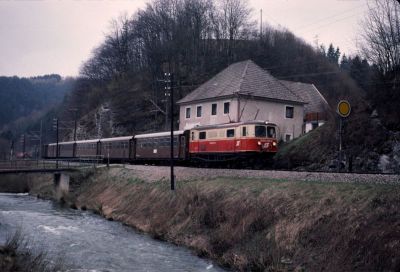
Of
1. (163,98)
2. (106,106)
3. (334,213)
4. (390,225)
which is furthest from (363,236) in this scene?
(106,106)

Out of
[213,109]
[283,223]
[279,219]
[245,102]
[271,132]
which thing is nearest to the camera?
[283,223]

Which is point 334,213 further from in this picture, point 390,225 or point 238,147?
point 238,147

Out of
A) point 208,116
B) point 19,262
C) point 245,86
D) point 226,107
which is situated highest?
point 245,86

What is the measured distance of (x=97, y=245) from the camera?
19.8 m

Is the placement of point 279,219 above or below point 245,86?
below

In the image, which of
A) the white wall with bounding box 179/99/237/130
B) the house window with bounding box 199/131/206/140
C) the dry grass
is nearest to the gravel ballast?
the dry grass

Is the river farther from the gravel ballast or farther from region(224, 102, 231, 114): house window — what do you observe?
region(224, 102, 231, 114): house window

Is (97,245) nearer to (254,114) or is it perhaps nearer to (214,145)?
(214,145)

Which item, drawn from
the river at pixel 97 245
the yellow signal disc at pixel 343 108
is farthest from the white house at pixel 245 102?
the yellow signal disc at pixel 343 108

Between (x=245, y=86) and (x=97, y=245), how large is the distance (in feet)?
80.9

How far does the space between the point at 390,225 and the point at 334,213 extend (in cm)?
225

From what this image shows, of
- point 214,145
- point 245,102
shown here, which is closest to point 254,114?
point 245,102

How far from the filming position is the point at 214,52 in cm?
6562

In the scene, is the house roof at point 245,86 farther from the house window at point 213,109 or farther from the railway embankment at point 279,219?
the railway embankment at point 279,219
